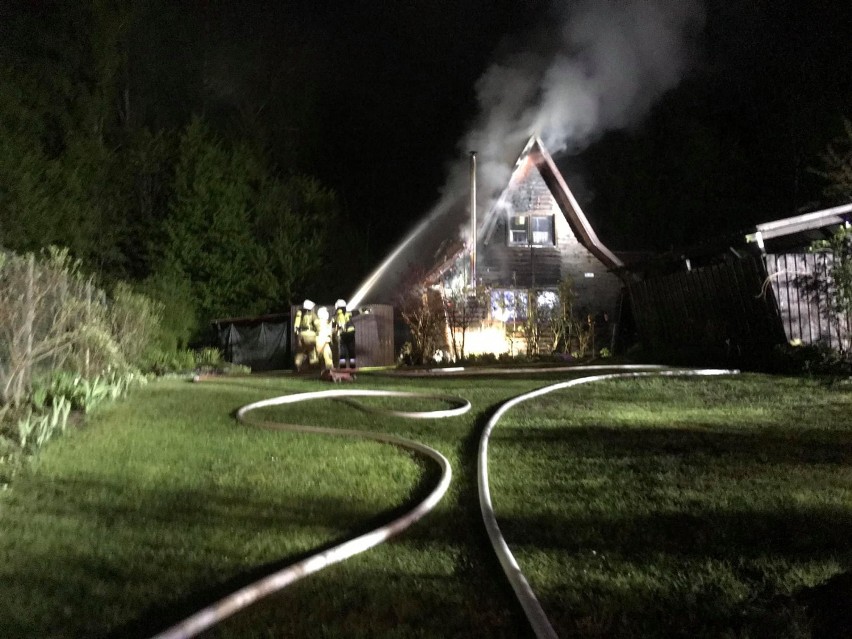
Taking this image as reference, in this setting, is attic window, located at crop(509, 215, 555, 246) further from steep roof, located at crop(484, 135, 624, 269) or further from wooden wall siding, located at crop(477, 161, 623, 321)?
steep roof, located at crop(484, 135, 624, 269)

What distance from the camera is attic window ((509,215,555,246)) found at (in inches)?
789

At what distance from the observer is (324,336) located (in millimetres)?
14914

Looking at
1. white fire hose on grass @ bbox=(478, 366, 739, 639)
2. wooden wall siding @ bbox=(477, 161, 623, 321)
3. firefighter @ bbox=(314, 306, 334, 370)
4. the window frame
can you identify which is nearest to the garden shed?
wooden wall siding @ bbox=(477, 161, 623, 321)

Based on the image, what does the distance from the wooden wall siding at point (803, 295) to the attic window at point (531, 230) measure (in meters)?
9.31

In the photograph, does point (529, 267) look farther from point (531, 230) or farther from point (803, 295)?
point (803, 295)

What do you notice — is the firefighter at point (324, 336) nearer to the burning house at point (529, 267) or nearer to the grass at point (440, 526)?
the burning house at point (529, 267)

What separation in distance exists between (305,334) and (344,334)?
58.8 inches

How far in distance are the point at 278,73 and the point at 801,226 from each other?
21397mm

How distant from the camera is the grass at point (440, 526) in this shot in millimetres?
2861

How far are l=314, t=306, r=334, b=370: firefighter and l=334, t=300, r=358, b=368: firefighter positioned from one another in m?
0.22

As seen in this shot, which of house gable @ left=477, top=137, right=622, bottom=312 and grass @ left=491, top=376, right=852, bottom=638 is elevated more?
house gable @ left=477, top=137, right=622, bottom=312

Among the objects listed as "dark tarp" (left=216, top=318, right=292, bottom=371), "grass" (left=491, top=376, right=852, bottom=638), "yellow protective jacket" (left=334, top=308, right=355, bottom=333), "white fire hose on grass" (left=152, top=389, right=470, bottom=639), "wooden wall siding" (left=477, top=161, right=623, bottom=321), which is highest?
"wooden wall siding" (left=477, top=161, right=623, bottom=321)

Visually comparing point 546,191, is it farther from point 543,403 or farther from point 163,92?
point 163,92

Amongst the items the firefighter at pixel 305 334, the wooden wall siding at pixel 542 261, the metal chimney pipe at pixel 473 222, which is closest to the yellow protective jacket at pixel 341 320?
the firefighter at pixel 305 334
